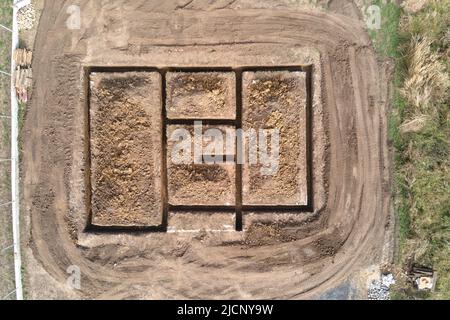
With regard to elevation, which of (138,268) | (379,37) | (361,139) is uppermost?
(379,37)

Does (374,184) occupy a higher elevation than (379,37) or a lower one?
lower

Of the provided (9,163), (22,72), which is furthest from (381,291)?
(22,72)

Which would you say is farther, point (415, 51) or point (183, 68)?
point (183, 68)

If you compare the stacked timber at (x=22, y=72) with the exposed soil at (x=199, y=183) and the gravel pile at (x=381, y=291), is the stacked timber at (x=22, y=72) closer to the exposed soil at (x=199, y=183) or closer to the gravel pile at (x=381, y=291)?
the exposed soil at (x=199, y=183)

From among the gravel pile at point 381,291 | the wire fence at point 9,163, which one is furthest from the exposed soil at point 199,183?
the gravel pile at point 381,291

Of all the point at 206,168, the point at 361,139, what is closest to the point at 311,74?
the point at 361,139
